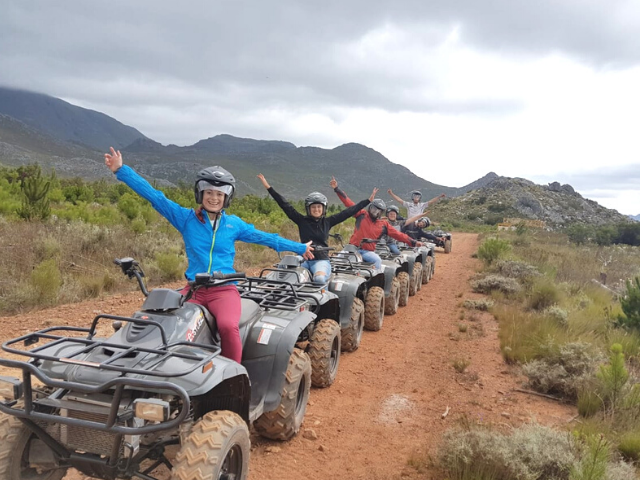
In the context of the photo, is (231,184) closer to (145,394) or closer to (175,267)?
(145,394)

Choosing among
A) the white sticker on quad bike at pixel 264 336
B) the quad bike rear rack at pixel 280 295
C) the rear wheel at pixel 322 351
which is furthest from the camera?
the rear wheel at pixel 322 351

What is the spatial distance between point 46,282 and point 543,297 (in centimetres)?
902

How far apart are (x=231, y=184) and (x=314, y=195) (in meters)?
2.63

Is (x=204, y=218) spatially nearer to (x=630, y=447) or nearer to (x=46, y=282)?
(x=630, y=447)

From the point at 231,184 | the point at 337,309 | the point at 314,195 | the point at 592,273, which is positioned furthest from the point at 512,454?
the point at 592,273

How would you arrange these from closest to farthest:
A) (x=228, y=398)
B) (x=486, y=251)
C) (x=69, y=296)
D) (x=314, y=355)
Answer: (x=228, y=398)
(x=314, y=355)
(x=69, y=296)
(x=486, y=251)

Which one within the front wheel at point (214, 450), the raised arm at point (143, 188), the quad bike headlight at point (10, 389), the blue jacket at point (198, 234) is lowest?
the front wheel at point (214, 450)

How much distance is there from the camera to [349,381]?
18.1ft

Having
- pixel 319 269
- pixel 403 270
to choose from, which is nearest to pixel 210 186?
pixel 319 269

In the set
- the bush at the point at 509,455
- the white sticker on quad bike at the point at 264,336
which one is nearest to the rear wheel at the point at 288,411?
the white sticker on quad bike at the point at 264,336

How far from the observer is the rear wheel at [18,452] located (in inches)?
97.3

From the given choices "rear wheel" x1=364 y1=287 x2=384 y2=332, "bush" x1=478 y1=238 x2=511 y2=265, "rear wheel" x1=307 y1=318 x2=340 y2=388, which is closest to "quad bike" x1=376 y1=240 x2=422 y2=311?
"rear wheel" x1=364 y1=287 x2=384 y2=332

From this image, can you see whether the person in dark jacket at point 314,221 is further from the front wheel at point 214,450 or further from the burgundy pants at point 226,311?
the front wheel at point 214,450

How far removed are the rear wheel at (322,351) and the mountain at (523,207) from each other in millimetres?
51351
